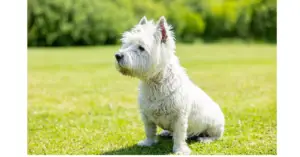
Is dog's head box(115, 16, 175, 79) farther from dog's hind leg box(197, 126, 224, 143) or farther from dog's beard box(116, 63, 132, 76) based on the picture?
dog's hind leg box(197, 126, 224, 143)

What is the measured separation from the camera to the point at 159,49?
17.4 feet


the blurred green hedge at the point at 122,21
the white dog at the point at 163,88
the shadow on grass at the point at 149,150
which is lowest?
the shadow on grass at the point at 149,150

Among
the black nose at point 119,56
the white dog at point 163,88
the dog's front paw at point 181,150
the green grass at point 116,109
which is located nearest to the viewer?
the black nose at point 119,56

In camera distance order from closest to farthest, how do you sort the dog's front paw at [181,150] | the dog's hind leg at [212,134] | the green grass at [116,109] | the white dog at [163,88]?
the white dog at [163,88] < the dog's front paw at [181,150] < the dog's hind leg at [212,134] < the green grass at [116,109]

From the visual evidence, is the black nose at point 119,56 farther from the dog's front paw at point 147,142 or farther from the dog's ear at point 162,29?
the dog's front paw at point 147,142

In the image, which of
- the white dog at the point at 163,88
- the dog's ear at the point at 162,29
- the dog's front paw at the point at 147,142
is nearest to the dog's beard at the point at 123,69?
the white dog at the point at 163,88

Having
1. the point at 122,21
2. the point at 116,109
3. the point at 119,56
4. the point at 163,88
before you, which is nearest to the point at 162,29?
the point at 119,56

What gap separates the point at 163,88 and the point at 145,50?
600 mm

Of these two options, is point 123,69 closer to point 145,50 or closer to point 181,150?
point 145,50

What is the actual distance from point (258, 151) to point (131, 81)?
26.2 feet

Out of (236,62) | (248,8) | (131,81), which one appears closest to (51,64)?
(131,81)

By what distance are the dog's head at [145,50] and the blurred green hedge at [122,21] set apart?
24211 millimetres

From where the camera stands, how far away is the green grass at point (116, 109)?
247 inches

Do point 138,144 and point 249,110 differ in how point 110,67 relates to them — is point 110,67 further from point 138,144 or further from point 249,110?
→ point 138,144
